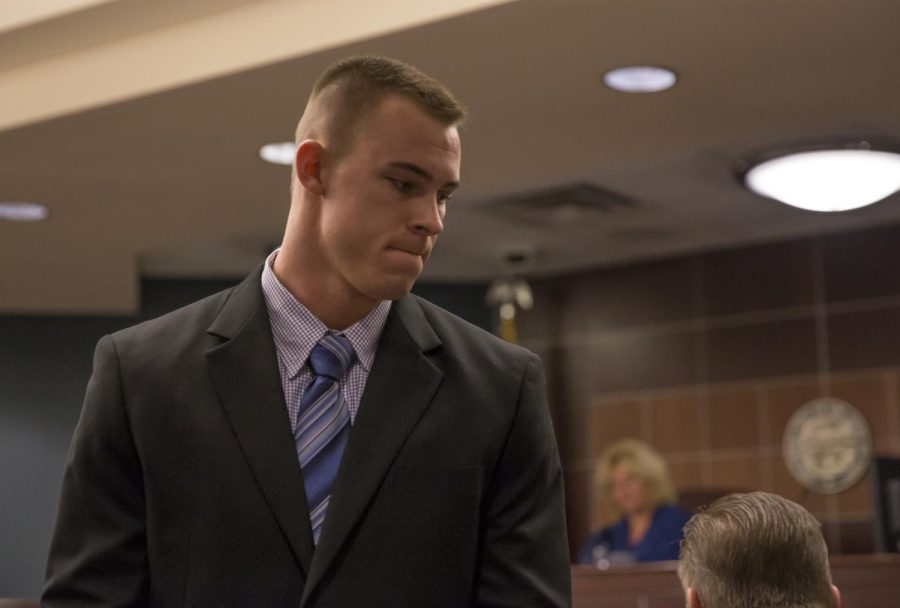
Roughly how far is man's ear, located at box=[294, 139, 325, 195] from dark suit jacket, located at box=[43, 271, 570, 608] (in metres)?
0.17

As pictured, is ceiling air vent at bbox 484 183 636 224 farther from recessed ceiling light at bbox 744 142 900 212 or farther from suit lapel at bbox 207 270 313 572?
suit lapel at bbox 207 270 313 572

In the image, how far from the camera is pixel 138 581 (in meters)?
1.58

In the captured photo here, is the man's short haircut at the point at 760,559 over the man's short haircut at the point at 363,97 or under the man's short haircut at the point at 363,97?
under

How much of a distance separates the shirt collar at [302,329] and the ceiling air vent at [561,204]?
5.12 m

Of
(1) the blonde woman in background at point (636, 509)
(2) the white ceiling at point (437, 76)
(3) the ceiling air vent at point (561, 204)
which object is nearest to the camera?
(2) the white ceiling at point (437, 76)

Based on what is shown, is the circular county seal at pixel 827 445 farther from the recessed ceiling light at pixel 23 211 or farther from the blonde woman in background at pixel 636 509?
the recessed ceiling light at pixel 23 211

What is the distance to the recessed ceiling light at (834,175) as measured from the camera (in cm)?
575

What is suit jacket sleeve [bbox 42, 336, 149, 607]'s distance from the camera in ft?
5.11

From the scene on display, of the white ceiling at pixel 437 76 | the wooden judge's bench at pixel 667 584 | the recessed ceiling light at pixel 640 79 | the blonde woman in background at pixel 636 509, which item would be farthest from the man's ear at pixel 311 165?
the blonde woman in background at pixel 636 509

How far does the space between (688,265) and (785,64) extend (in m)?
3.62

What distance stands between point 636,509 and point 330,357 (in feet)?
17.5

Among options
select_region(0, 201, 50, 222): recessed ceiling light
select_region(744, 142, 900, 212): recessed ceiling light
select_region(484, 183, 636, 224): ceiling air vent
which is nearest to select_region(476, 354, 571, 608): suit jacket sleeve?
select_region(744, 142, 900, 212): recessed ceiling light

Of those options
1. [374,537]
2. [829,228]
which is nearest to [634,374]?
[829,228]

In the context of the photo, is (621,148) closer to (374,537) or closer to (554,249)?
(554,249)
